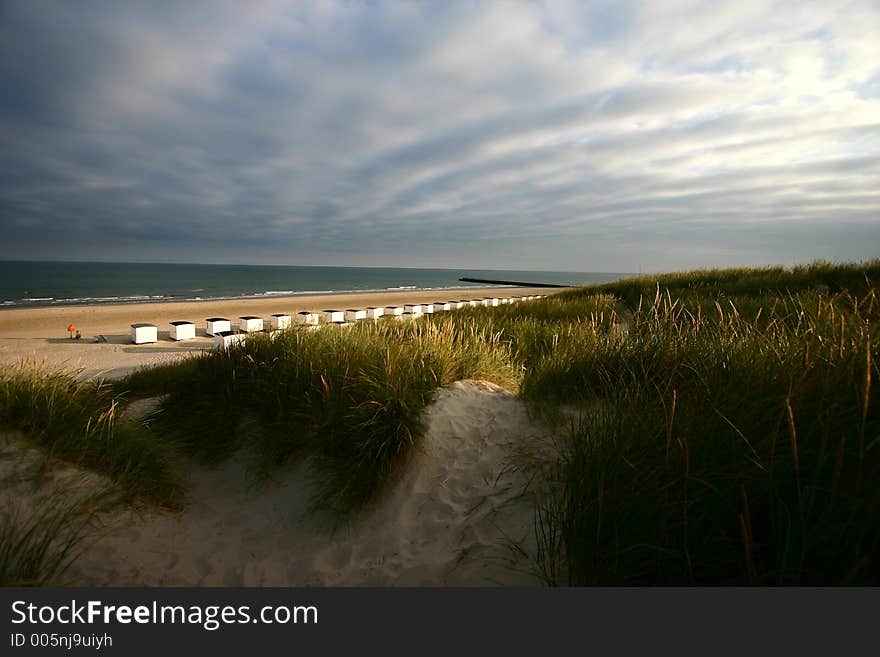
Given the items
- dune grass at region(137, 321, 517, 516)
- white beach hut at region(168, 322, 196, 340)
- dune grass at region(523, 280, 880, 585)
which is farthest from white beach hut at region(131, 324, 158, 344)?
dune grass at region(523, 280, 880, 585)

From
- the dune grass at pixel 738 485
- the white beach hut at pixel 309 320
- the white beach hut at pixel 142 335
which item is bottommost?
the white beach hut at pixel 142 335

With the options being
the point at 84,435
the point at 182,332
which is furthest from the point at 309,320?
the point at 182,332

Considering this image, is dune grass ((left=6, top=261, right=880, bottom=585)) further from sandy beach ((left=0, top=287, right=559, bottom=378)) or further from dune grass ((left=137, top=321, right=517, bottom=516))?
sandy beach ((left=0, top=287, right=559, bottom=378))

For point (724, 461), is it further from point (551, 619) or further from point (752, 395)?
point (551, 619)

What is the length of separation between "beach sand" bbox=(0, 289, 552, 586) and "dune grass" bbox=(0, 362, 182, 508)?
16 centimetres

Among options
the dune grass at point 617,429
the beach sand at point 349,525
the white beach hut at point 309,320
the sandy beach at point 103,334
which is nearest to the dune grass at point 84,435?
the dune grass at point 617,429

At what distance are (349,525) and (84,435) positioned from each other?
9.06 ft

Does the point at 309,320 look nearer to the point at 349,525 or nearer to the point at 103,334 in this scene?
the point at 349,525

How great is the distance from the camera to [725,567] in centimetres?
188

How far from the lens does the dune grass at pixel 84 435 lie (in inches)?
144

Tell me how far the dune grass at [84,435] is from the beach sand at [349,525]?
162 mm

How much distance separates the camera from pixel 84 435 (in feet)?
12.5

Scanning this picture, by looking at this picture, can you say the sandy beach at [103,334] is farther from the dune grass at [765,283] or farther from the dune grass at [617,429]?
the dune grass at [765,283]

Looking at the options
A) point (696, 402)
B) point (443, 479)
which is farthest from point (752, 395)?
point (443, 479)
